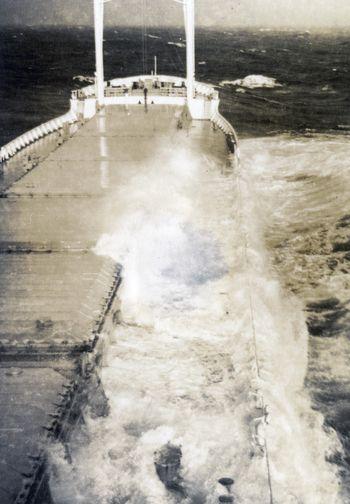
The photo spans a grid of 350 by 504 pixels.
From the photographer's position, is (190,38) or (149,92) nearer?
(190,38)

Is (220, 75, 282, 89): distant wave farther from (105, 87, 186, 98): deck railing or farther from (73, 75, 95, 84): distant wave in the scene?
(105, 87, 186, 98): deck railing

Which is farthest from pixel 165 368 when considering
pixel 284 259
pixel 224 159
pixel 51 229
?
pixel 224 159

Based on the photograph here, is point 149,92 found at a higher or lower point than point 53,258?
higher

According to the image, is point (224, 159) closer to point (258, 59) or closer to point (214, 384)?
point (214, 384)

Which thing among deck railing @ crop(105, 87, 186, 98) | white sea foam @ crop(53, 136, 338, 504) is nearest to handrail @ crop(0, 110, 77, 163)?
deck railing @ crop(105, 87, 186, 98)

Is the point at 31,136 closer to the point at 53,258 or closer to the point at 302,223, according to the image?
the point at 53,258

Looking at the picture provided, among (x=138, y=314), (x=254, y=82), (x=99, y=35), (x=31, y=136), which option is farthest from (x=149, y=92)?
(x=254, y=82)
